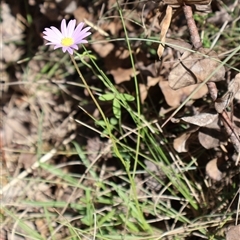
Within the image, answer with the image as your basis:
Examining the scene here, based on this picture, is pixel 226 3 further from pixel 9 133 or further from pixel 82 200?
pixel 9 133

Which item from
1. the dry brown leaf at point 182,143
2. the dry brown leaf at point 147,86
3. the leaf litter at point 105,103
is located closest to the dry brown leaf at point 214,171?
the leaf litter at point 105,103

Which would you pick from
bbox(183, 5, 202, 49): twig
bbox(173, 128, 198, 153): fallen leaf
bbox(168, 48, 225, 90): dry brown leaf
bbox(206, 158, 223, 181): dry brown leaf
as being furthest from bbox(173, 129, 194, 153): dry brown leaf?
bbox(183, 5, 202, 49): twig

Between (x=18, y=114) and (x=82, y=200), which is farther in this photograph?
(x=18, y=114)

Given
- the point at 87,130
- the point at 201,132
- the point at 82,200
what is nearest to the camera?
the point at 201,132

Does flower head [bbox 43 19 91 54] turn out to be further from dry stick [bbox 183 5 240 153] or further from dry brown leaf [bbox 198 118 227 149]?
dry brown leaf [bbox 198 118 227 149]

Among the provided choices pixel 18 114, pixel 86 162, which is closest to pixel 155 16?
pixel 86 162

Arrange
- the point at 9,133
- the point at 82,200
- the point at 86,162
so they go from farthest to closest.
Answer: the point at 9,133
the point at 86,162
the point at 82,200

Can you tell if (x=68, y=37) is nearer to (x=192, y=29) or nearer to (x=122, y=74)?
(x=192, y=29)

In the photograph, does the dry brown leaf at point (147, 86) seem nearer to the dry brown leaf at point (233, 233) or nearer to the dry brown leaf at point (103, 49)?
the dry brown leaf at point (103, 49)
